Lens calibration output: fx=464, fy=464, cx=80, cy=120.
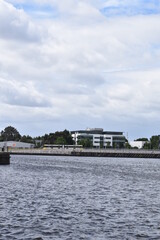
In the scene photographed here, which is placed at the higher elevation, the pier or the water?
the pier

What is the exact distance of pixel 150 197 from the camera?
52.3 meters

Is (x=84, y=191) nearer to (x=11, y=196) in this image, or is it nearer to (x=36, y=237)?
(x=11, y=196)

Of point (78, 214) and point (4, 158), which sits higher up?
point (4, 158)

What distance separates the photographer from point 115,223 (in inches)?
1378

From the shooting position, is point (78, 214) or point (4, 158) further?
point (4, 158)

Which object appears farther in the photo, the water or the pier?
the pier

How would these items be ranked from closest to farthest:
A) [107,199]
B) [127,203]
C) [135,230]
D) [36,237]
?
1. [36,237]
2. [135,230]
3. [127,203]
4. [107,199]

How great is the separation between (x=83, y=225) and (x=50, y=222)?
2645 mm

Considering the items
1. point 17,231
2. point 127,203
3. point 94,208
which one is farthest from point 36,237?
point 127,203

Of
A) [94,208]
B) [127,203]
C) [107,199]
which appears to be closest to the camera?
[94,208]

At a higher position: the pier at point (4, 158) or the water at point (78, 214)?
the pier at point (4, 158)

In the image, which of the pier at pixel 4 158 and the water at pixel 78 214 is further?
the pier at pixel 4 158

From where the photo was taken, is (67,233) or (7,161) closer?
(67,233)

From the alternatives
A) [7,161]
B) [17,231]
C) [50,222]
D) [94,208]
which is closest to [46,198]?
[94,208]
